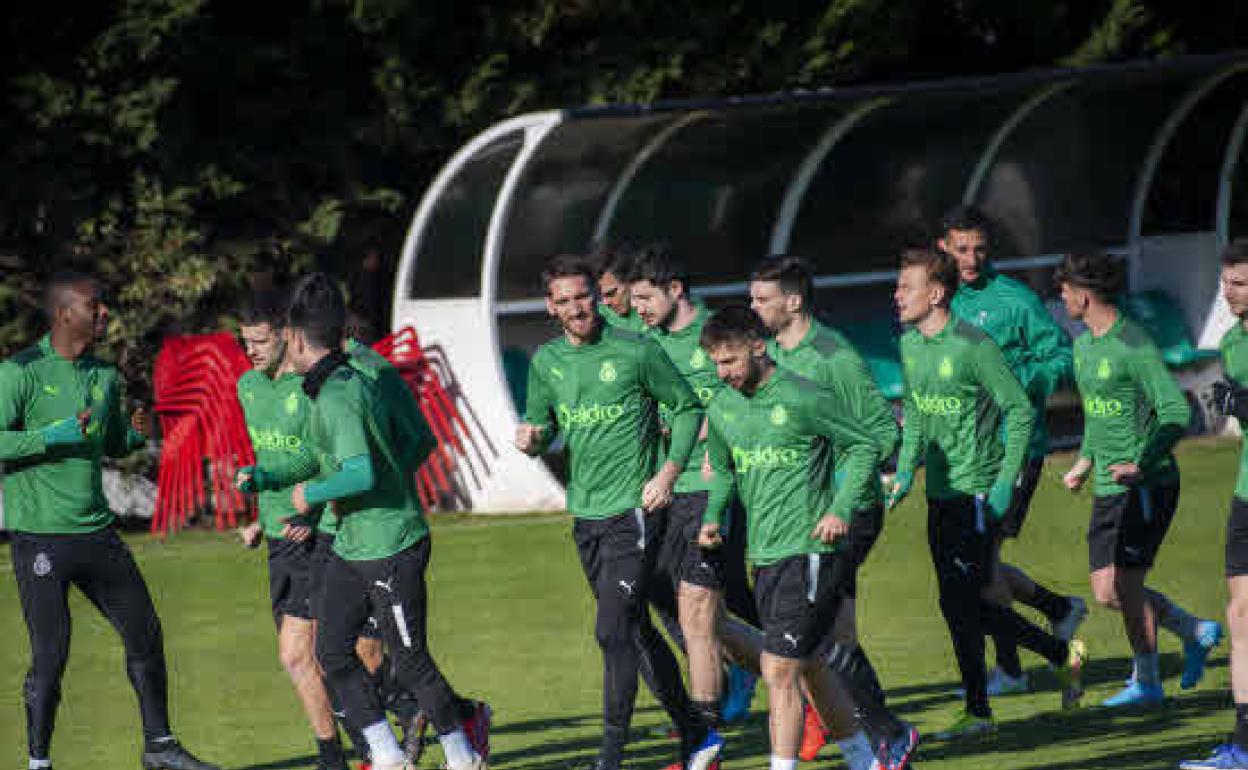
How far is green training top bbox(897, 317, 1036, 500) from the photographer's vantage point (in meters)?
8.97

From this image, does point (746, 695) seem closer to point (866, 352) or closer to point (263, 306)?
point (263, 306)

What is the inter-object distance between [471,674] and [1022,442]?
11.8ft

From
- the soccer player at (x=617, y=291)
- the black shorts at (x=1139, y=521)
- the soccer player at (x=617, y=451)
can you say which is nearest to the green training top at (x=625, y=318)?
the soccer player at (x=617, y=291)

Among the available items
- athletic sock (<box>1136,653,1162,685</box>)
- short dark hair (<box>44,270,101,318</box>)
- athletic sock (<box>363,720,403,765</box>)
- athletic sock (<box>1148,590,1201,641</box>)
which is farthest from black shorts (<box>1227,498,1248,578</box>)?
short dark hair (<box>44,270,101,318</box>)

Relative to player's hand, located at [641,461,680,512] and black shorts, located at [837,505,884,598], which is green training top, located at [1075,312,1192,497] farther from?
player's hand, located at [641,461,680,512]

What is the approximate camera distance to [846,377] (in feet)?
26.9

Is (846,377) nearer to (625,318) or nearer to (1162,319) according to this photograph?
(625,318)

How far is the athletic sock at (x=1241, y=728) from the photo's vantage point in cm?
789

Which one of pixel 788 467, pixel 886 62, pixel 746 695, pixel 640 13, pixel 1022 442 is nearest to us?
pixel 788 467

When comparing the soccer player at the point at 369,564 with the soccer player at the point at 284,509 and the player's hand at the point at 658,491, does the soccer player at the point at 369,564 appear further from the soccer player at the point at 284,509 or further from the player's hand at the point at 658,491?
the player's hand at the point at 658,491

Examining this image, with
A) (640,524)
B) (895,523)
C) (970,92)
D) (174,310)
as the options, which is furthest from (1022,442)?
(174,310)

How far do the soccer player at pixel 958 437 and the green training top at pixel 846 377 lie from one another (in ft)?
2.53

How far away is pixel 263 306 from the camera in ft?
28.4

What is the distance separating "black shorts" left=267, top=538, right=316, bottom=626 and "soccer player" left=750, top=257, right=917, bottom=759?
215 cm
